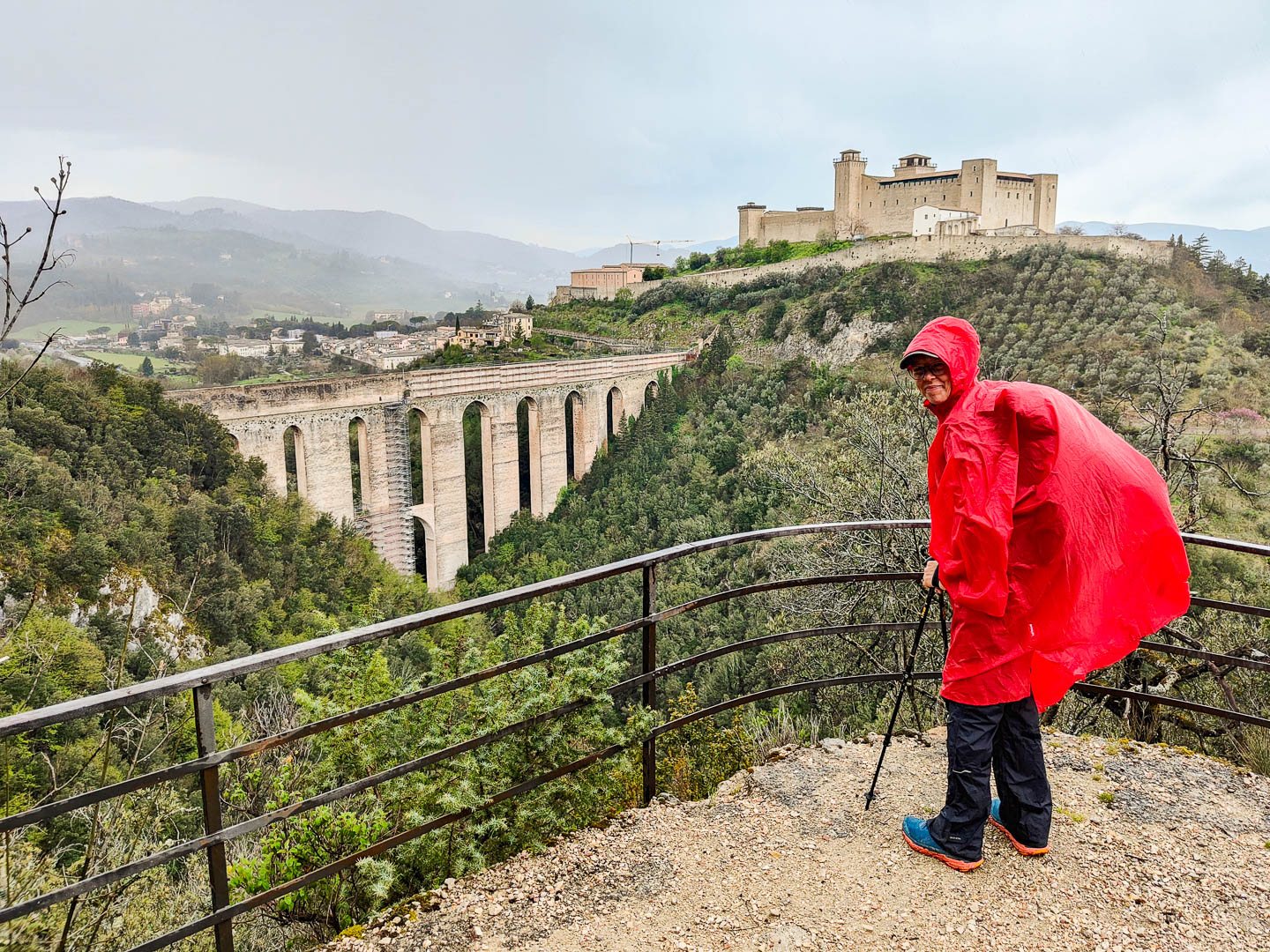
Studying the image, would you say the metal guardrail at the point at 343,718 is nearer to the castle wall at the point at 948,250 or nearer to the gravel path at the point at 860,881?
the gravel path at the point at 860,881

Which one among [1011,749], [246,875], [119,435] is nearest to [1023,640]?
[1011,749]

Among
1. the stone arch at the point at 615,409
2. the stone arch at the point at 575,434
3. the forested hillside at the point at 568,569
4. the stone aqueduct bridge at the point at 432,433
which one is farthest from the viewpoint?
the stone arch at the point at 615,409

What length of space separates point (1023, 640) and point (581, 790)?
1.09 meters

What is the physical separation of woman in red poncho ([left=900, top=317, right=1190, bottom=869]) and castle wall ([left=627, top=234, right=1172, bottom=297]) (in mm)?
27733

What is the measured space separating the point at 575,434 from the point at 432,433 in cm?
651

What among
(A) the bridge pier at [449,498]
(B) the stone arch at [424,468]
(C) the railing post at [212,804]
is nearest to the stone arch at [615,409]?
(A) the bridge pier at [449,498]

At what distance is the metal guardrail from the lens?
117 cm

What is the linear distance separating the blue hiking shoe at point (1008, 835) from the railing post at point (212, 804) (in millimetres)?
1631

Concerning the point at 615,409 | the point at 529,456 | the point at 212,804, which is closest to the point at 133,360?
the point at 529,456

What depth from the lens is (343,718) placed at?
1.51 metres

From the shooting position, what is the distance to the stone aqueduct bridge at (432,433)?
18.0 meters

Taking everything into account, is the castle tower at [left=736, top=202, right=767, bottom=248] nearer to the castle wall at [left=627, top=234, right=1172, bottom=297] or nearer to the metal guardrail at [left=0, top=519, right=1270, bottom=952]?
the castle wall at [left=627, top=234, right=1172, bottom=297]

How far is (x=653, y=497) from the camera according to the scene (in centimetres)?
2100

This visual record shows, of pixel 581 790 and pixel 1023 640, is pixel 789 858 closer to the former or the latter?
pixel 581 790
